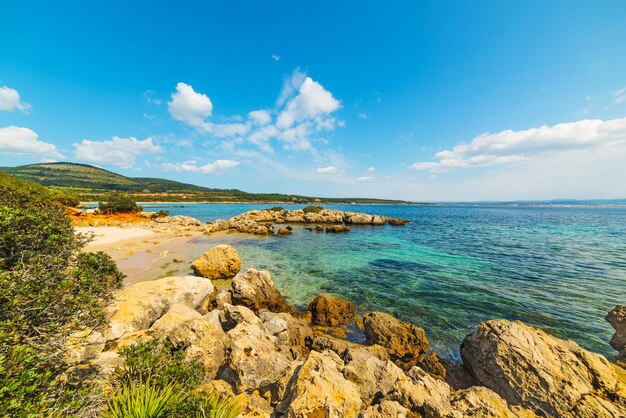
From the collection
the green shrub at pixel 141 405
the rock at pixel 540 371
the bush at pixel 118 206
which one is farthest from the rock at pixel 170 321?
the bush at pixel 118 206

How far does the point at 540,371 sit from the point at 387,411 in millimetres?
5557

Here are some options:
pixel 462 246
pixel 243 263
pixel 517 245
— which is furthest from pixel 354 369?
pixel 517 245

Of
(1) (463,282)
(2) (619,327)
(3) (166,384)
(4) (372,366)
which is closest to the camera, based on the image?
(3) (166,384)

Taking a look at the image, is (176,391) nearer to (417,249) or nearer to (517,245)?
(417,249)

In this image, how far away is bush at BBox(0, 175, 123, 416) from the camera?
353 centimetres

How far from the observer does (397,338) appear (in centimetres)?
1091

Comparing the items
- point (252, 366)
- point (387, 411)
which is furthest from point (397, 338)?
point (252, 366)

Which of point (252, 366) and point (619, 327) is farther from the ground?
point (619, 327)

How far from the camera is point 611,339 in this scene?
35.6ft

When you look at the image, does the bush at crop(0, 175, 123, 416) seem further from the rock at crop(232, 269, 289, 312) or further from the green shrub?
the rock at crop(232, 269, 289, 312)

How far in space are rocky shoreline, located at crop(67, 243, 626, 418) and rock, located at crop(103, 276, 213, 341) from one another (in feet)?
0.15

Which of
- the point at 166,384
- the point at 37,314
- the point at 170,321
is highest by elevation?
the point at 37,314

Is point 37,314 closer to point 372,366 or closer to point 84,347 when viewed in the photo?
point 84,347

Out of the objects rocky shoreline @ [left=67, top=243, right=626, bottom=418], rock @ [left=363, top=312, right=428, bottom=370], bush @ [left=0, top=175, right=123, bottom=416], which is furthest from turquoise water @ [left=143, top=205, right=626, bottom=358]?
bush @ [left=0, top=175, right=123, bottom=416]
